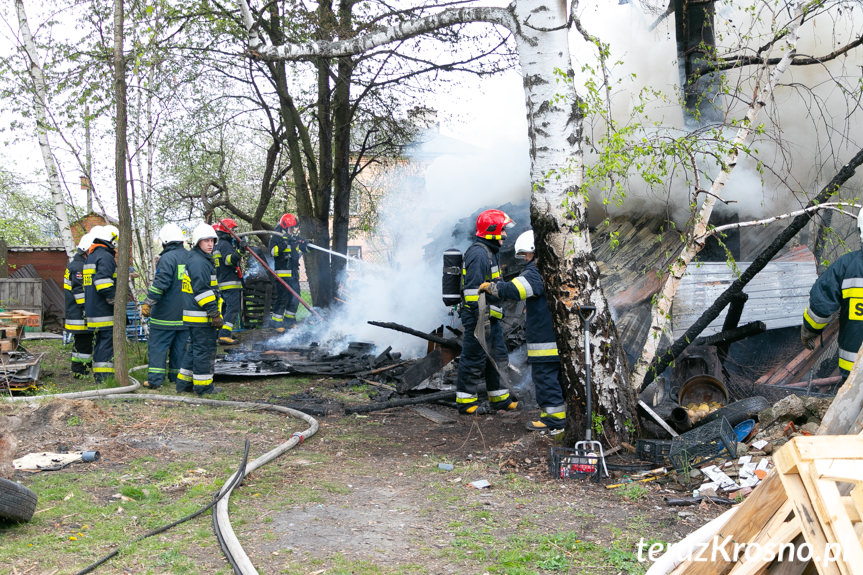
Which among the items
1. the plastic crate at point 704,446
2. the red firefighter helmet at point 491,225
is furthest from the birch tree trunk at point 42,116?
the plastic crate at point 704,446

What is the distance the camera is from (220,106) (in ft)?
48.9

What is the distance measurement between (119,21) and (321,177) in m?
7.31

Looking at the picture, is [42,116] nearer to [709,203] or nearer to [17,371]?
[17,371]

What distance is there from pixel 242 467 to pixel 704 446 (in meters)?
3.39

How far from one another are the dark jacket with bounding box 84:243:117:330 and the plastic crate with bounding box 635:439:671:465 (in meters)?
7.01

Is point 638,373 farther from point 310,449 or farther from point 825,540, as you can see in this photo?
point 825,540

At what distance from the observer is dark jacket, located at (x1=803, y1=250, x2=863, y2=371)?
17.5 ft

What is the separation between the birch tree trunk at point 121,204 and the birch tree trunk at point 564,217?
433 cm

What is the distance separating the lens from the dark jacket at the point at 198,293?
27.9ft

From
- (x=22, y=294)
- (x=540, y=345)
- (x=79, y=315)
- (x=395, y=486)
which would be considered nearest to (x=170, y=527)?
(x=395, y=486)

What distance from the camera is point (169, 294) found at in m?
8.68

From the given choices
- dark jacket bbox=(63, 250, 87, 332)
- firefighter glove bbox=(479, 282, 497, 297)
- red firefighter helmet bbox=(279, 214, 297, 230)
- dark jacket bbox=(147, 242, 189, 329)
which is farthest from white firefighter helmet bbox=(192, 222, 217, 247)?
red firefighter helmet bbox=(279, 214, 297, 230)

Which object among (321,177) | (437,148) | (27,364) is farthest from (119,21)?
(437,148)

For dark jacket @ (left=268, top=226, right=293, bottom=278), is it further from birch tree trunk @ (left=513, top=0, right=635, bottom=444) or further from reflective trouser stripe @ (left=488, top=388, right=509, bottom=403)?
birch tree trunk @ (left=513, top=0, right=635, bottom=444)
